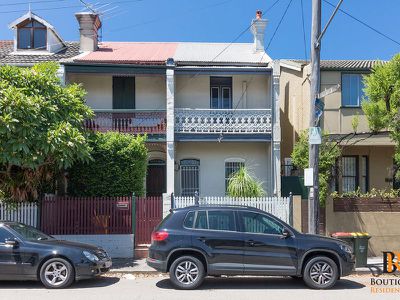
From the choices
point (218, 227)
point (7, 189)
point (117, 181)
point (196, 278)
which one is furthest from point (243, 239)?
point (7, 189)

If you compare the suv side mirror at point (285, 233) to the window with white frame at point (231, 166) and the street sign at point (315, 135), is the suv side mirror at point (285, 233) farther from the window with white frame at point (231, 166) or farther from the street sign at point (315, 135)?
the window with white frame at point (231, 166)

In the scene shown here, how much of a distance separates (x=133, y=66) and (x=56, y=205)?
659 cm

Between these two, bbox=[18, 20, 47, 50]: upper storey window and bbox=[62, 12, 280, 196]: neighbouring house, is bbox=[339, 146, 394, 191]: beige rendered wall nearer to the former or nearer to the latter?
bbox=[62, 12, 280, 196]: neighbouring house

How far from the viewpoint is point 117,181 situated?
543 inches

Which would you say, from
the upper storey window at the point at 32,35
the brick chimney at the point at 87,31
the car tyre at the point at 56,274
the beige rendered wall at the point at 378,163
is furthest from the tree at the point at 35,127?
the beige rendered wall at the point at 378,163

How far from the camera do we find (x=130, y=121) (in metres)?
17.9

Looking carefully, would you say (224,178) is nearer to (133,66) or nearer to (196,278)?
→ (133,66)

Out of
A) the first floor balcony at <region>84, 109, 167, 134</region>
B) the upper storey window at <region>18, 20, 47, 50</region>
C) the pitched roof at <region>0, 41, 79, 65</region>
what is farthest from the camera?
the upper storey window at <region>18, 20, 47, 50</region>

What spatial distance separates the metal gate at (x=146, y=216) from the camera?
43.5 ft

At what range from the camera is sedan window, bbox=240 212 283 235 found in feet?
30.1

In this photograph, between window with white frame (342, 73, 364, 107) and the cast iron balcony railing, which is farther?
window with white frame (342, 73, 364, 107)

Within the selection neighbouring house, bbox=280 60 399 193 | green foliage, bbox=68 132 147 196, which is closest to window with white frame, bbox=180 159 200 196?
neighbouring house, bbox=280 60 399 193

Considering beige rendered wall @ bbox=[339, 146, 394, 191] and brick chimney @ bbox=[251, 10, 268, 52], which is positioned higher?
brick chimney @ bbox=[251, 10, 268, 52]

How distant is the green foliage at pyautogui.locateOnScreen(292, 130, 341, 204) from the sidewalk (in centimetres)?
235
